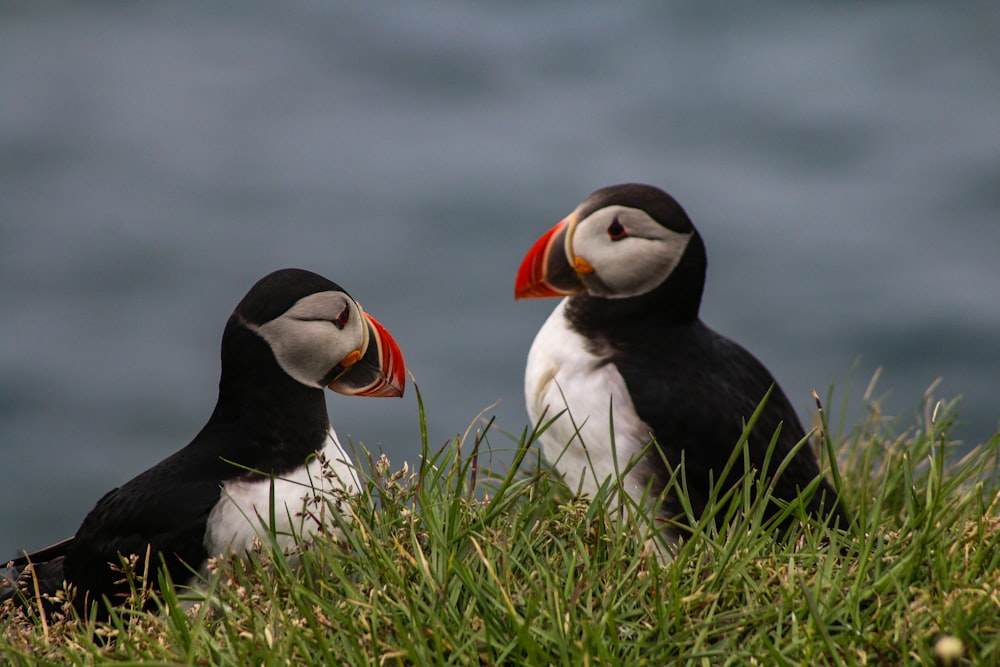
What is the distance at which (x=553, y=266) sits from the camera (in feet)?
14.3

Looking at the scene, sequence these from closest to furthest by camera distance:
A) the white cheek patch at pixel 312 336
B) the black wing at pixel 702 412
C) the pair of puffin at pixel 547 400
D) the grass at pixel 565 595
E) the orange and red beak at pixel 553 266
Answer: the grass at pixel 565 595 → the pair of puffin at pixel 547 400 → the white cheek patch at pixel 312 336 → the black wing at pixel 702 412 → the orange and red beak at pixel 553 266

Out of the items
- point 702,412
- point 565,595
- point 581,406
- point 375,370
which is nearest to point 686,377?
point 702,412

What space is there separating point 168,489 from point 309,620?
3.59ft

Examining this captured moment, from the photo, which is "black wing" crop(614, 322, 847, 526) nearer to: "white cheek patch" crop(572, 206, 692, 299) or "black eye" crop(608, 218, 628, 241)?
"white cheek patch" crop(572, 206, 692, 299)

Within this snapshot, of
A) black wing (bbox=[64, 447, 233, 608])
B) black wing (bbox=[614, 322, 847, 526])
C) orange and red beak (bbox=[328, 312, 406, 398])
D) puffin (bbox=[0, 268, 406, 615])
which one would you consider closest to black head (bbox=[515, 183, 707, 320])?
black wing (bbox=[614, 322, 847, 526])

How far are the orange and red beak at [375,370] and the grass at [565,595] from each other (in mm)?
627

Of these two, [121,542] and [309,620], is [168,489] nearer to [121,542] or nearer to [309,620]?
[121,542]

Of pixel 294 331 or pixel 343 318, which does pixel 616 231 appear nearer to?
pixel 343 318

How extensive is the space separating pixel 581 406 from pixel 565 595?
59.6 inches

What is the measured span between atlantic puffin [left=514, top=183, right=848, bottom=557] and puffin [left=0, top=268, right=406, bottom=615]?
0.78 metres

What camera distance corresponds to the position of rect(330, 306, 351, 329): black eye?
11.8 feet

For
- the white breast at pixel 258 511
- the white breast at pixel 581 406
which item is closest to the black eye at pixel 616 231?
the white breast at pixel 581 406

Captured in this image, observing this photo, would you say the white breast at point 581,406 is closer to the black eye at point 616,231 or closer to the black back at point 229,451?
the black eye at point 616,231

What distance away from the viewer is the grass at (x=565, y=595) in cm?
251
